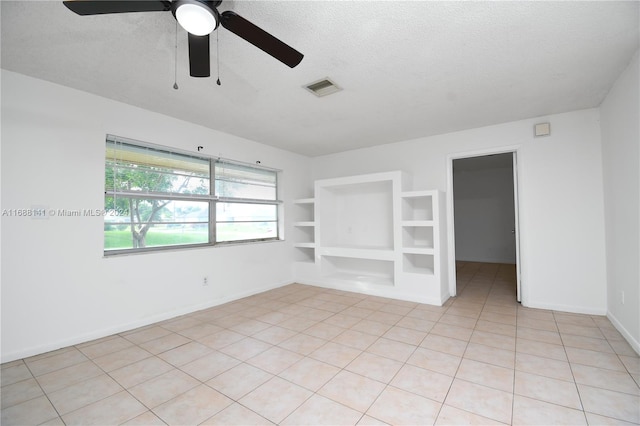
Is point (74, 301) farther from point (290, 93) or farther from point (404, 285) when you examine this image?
point (404, 285)

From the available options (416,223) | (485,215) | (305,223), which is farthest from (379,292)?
(485,215)

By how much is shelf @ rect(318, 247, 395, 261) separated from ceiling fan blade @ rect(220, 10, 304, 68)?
3.22 metres

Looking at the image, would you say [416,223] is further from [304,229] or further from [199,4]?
[199,4]

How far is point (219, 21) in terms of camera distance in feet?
5.16

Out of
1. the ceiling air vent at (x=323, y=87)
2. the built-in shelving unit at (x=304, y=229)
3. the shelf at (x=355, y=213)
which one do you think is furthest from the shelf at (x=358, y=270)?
the ceiling air vent at (x=323, y=87)

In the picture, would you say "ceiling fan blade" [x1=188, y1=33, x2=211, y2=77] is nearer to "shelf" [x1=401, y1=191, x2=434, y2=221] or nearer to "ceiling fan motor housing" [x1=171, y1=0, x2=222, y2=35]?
"ceiling fan motor housing" [x1=171, y1=0, x2=222, y2=35]

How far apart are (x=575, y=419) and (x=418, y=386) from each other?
2.91 ft

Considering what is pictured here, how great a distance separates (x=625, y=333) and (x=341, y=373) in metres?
2.82

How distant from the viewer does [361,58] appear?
2326mm

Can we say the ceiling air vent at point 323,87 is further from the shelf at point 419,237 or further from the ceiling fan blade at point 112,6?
the shelf at point 419,237

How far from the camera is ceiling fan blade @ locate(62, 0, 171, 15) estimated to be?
1368 millimetres

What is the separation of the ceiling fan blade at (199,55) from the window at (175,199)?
1.88 meters

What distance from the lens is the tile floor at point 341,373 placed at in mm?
1771

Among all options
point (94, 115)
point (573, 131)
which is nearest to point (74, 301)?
point (94, 115)
